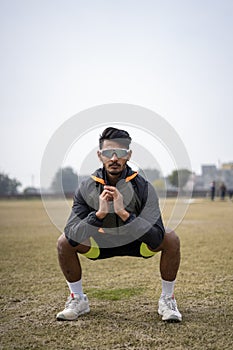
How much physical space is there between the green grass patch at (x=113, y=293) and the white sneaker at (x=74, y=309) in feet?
1.48

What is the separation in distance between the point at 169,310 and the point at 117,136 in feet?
4.58

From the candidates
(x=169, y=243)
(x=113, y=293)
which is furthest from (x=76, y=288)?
(x=169, y=243)

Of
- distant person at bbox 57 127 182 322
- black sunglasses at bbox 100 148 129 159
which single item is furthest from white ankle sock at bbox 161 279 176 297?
black sunglasses at bbox 100 148 129 159

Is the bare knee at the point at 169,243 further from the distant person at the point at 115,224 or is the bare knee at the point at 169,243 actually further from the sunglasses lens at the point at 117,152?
the sunglasses lens at the point at 117,152

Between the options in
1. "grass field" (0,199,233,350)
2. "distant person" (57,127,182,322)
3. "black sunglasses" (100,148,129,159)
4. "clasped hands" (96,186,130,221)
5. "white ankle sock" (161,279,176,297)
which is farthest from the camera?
"white ankle sock" (161,279,176,297)

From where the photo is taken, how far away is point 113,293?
3.88 meters

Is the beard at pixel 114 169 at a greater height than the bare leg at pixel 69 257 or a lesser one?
greater

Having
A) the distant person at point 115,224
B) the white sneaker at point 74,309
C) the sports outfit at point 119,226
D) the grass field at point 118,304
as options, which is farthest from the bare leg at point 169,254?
the white sneaker at point 74,309

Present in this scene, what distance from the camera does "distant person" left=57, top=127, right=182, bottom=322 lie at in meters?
3.05

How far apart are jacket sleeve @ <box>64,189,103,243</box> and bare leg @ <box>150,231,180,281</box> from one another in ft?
1.84

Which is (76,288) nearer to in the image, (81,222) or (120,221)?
(81,222)

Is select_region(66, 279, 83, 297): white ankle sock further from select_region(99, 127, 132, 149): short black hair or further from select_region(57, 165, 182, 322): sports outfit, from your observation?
select_region(99, 127, 132, 149): short black hair

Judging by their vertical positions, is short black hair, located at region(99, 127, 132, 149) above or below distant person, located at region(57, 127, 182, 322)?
above

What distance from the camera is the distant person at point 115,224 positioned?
120 inches
